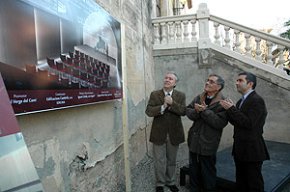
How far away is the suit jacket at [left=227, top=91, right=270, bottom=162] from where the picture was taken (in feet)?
9.04

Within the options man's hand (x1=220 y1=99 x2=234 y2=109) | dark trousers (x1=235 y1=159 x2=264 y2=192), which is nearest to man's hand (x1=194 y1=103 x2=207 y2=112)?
man's hand (x1=220 y1=99 x2=234 y2=109)

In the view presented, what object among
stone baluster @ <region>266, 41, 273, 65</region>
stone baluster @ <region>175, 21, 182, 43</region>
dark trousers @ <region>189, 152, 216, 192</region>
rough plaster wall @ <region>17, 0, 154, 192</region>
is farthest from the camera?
stone baluster @ <region>175, 21, 182, 43</region>

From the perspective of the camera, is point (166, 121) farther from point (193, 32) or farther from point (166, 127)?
point (193, 32)

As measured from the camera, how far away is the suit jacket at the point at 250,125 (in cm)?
275

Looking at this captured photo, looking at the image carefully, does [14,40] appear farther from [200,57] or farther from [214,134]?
[200,57]

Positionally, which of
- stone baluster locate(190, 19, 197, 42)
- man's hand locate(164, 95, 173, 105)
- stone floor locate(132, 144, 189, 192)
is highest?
stone baluster locate(190, 19, 197, 42)

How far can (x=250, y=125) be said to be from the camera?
2.75 meters

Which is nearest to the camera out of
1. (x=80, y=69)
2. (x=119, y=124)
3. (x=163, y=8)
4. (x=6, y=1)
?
(x=6, y=1)

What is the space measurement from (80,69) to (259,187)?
7.20 feet

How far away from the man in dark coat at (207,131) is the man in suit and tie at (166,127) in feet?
1.26

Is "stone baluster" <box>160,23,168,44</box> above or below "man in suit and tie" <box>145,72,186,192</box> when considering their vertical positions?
above

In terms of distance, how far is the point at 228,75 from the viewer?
19.8 feet

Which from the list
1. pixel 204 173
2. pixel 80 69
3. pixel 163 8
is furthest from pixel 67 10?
pixel 163 8

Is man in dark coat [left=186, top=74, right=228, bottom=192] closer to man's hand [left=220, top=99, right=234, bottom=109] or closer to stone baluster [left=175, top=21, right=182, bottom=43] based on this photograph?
man's hand [left=220, top=99, right=234, bottom=109]
